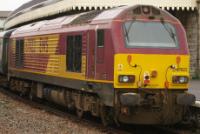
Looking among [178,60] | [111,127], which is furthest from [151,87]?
[111,127]

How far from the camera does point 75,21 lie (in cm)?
1498

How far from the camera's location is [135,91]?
12.4 meters

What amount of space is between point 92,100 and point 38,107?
4964mm

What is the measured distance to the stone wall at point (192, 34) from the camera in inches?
1064

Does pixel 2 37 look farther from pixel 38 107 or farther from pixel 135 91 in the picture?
pixel 135 91

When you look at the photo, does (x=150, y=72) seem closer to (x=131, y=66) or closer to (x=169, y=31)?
(x=131, y=66)

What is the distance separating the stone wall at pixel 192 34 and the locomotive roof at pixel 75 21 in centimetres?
948

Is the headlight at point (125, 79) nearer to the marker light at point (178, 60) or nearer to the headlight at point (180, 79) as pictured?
the headlight at point (180, 79)

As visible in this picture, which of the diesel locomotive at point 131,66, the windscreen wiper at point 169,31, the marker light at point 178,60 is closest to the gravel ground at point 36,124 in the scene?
the diesel locomotive at point 131,66

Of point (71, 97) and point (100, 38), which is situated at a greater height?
point (100, 38)

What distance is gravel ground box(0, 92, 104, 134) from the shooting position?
12.4 metres

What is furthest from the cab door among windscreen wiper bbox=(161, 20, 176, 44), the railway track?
windscreen wiper bbox=(161, 20, 176, 44)

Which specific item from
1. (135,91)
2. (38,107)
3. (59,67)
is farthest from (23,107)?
(135,91)

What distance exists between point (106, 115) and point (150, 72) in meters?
1.51
